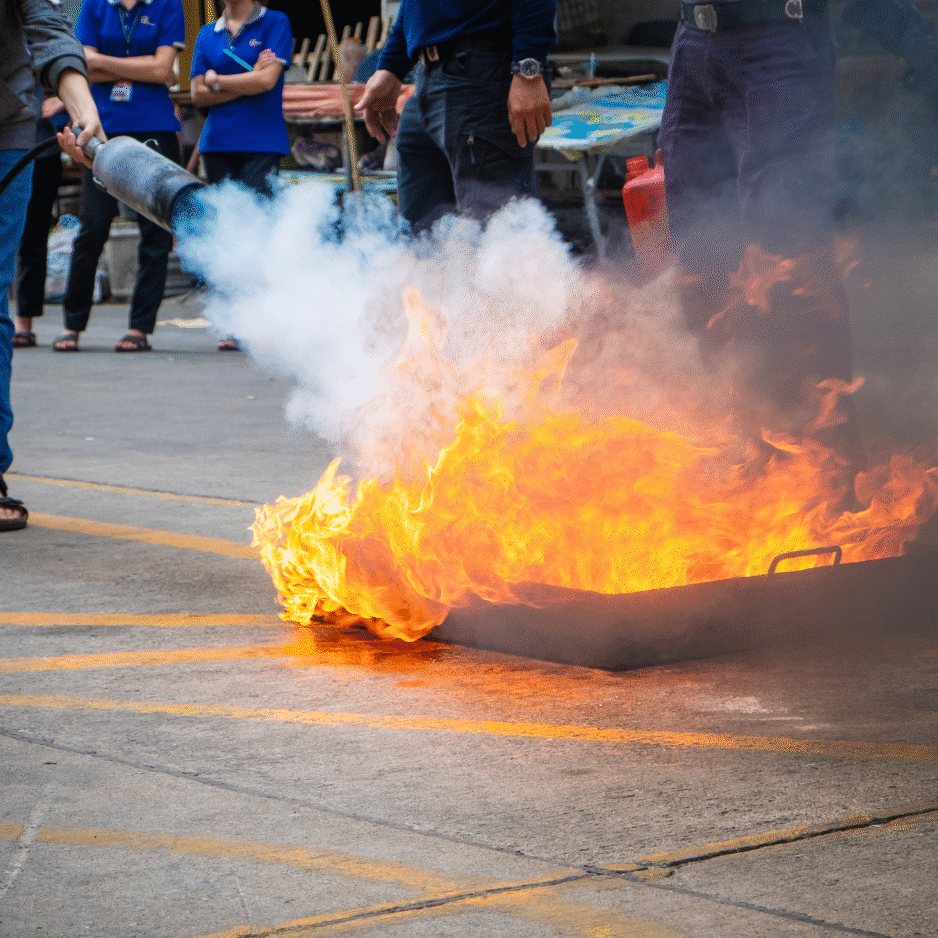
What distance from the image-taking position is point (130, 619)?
153 inches

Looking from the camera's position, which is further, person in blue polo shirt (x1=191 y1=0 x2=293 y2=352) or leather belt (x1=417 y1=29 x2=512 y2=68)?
person in blue polo shirt (x1=191 y1=0 x2=293 y2=352)

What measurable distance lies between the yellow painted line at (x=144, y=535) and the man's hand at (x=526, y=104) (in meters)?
1.56

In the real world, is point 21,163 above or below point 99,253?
above

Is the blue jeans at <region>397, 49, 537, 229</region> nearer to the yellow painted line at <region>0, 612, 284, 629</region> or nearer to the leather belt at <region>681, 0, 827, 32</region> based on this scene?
the leather belt at <region>681, 0, 827, 32</region>

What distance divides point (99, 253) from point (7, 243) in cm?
522

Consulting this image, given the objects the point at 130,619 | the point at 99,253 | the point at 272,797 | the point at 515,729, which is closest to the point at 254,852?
the point at 272,797

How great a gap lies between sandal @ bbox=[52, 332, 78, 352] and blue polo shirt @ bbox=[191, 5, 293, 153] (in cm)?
169

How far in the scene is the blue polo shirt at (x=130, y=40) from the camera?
963 cm

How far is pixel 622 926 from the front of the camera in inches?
81.8

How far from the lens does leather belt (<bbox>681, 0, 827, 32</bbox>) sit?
430 centimetres

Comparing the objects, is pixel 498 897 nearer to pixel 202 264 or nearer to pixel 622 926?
pixel 622 926

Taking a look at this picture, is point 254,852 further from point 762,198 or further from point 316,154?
point 316,154

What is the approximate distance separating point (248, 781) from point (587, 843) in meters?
0.62

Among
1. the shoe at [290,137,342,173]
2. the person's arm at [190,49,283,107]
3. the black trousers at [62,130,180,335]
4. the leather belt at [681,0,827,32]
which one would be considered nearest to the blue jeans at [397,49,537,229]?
the leather belt at [681,0,827,32]
